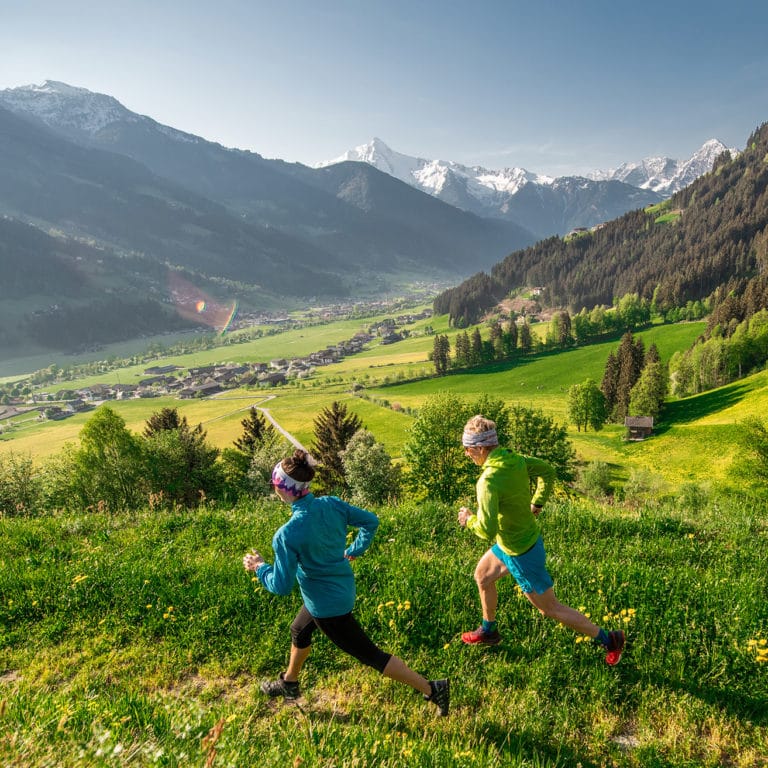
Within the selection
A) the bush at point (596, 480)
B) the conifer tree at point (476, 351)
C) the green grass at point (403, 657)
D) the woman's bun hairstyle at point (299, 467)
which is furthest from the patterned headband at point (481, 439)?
the conifer tree at point (476, 351)

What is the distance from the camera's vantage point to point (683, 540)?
296 inches

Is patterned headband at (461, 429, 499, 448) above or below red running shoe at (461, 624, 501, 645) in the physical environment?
above

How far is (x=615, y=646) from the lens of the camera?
4.98 meters

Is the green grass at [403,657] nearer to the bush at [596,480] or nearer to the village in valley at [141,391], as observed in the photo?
the bush at [596,480]

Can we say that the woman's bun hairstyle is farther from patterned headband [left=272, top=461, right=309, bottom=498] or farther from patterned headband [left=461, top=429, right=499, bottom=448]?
patterned headband [left=461, top=429, right=499, bottom=448]

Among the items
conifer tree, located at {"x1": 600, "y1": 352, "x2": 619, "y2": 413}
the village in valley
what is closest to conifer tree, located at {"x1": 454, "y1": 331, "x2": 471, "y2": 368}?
conifer tree, located at {"x1": 600, "y1": 352, "x2": 619, "y2": 413}

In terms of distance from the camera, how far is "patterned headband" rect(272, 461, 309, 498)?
4566 millimetres

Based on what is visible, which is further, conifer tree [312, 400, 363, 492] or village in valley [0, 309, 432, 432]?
village in valley [0, 309, 432, 432]

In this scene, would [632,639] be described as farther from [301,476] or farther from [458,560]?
[301,476]

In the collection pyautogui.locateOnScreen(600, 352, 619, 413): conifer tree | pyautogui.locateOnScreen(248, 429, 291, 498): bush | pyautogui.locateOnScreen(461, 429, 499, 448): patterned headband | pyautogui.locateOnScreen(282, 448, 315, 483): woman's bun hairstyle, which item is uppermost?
pyautogui.locateOnScreen(461, 429, 499, 448): patterned headband

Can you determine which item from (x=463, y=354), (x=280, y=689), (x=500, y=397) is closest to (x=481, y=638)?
(x=280, y=689)

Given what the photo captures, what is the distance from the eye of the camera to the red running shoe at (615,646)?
4.96m

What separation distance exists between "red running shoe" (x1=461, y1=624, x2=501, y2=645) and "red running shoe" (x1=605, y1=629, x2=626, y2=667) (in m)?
1.31

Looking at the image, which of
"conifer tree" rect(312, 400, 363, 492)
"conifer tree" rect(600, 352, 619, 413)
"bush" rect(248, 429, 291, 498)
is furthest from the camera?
"conifer tree" rect(600, 352, 619, 413)
